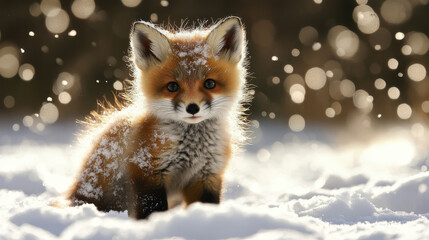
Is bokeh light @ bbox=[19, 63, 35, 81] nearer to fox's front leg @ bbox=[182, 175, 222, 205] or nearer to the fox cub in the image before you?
the fox cub

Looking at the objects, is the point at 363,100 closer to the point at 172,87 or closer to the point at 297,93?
the point at 297,93

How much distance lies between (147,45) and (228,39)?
0.68 metres

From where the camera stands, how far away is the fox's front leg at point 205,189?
13.1ft

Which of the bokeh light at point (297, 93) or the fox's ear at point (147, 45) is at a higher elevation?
the bokeh light at point (297, 93)

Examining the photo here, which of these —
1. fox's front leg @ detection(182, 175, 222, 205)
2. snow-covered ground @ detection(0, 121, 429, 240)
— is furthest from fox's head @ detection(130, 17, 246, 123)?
snow-covered ground @ detection(0, 121, 429, 240)

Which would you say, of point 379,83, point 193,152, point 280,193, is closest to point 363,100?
point 379,83

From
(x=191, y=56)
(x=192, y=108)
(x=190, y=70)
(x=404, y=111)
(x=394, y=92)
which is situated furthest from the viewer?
(x=404, y=111)

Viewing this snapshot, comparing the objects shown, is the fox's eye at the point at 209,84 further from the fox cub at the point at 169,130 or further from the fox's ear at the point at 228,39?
the fox's ear at the point at 228,39

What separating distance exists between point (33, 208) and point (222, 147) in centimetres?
153

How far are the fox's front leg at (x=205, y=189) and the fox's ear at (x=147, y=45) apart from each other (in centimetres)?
103

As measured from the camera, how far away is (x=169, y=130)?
12.6 feet

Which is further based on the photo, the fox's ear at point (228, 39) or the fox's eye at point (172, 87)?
the fox's ear at point (228, 39)

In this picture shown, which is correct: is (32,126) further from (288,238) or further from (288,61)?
(288,238)

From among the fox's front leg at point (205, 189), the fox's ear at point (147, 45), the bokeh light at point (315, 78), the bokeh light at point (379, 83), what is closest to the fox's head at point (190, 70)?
the fox's ear at point (147, 45)
